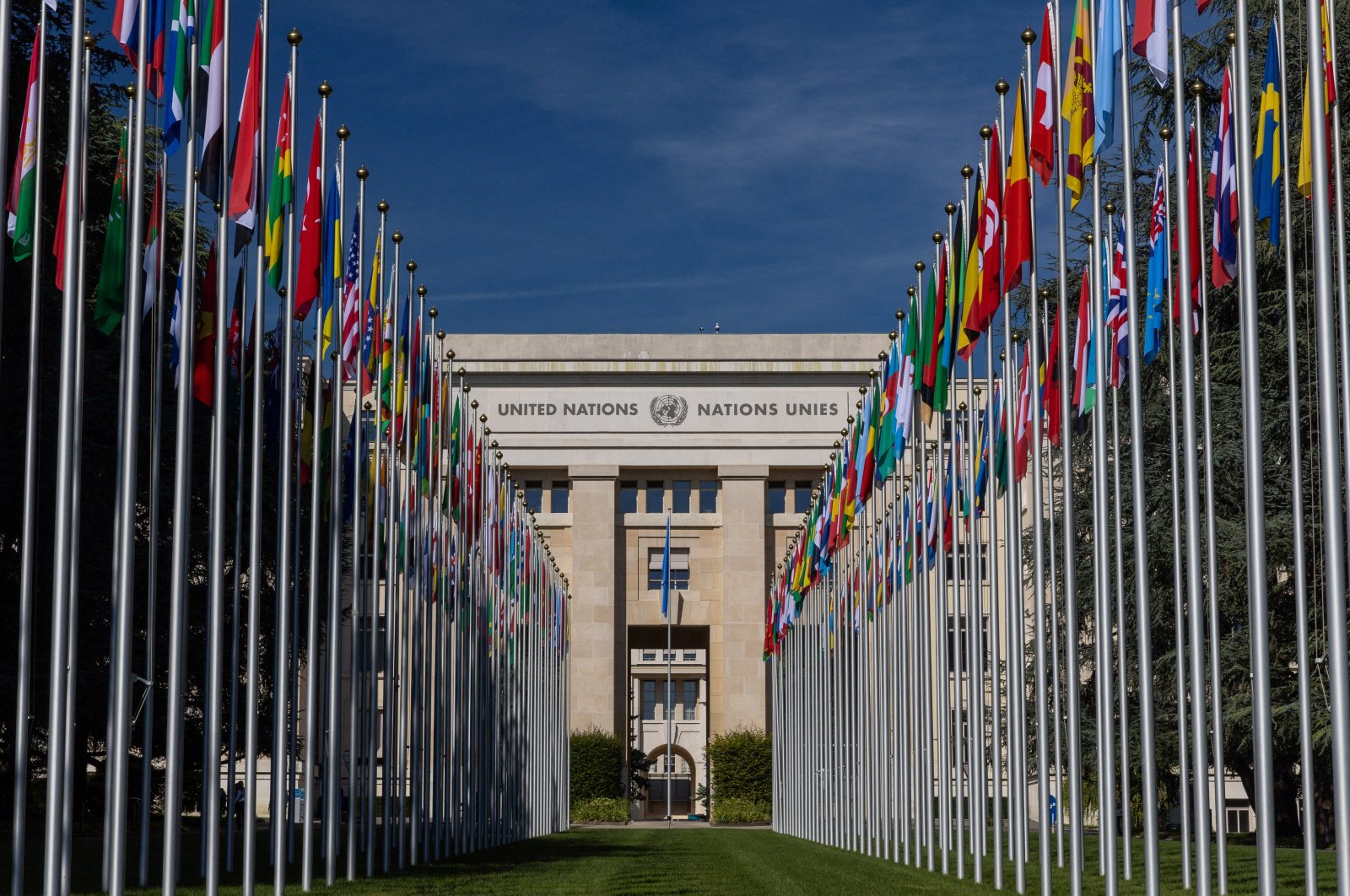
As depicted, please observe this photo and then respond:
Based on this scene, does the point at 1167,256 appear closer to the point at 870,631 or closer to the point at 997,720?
the point at 997,720

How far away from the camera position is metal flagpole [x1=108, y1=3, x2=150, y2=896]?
15.4 meters

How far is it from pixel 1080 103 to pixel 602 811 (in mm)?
56759

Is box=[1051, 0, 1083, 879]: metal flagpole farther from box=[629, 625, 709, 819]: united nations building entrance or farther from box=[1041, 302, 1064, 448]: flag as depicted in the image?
box=[629, 625, 709, 819]: united nations building entrance

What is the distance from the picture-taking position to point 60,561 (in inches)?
612

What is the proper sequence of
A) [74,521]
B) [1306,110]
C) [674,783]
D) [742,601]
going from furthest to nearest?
[674,783]
[742,601]
[74,521]
[1306,110]

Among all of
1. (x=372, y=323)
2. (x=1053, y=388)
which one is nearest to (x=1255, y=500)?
(x=1053, y=388)

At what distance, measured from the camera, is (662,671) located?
83.4 m

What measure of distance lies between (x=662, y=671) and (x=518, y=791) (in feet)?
122

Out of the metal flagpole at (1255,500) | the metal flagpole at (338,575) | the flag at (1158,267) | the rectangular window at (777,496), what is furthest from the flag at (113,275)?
the rectangular window at (777,496)

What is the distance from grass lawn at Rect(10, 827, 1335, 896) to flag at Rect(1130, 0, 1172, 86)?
31.7 ft

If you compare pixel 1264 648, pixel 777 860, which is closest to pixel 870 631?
pixel 777 860

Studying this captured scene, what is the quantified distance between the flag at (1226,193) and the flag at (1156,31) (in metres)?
0.70

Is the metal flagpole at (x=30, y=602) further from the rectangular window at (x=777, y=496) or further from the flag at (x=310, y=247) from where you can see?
the rectangular window at (x=777, y=496)

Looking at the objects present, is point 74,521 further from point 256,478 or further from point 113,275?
point 113,275
